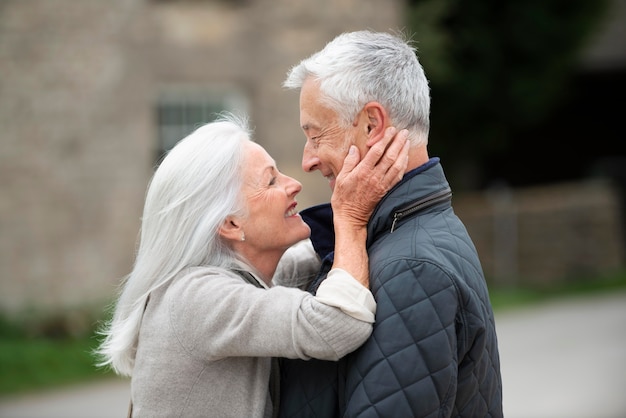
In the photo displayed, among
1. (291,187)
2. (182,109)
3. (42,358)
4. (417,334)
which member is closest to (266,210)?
(291,187)

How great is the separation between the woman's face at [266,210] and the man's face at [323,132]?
0.64 feet

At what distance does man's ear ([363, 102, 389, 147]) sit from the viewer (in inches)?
107

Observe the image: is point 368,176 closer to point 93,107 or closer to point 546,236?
point 93,107

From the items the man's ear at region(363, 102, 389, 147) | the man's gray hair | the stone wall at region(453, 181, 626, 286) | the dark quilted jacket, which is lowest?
the stone wall at region(453, 181, 626, 286)

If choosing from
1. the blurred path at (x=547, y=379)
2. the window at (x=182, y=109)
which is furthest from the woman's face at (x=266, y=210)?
the window at (x=182, y=109)

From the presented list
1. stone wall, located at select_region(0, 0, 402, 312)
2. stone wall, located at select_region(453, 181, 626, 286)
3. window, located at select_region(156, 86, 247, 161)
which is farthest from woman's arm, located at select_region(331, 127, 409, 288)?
stone wall, located at select_region(453, 181, 626, 286)

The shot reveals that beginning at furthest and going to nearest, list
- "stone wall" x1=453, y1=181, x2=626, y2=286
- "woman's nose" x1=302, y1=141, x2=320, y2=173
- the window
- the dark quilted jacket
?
1. "stone wall" x1=453, y1=181, x2=626, y2=286
2. the window
3. "woman's nose" x1=302, y1=141, x2=320, y2=173
4. the dark quilted jacket

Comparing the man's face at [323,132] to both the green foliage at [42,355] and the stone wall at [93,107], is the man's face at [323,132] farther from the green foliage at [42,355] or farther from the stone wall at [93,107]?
the stone wall at [93,107]

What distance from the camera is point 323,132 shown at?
2848 millimetres

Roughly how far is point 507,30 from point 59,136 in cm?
941

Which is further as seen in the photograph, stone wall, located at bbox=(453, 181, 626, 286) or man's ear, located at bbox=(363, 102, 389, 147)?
Result: stone wall, located at bbox=(453, 181, 626, 286)

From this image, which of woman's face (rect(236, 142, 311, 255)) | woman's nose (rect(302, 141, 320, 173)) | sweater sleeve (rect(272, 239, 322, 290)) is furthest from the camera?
sweater sleeve (rect(272, 239, 322, 290))

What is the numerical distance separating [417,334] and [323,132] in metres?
0.72

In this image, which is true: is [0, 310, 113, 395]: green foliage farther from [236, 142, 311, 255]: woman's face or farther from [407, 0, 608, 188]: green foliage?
[407, 0, 608, 188]: green foliage
